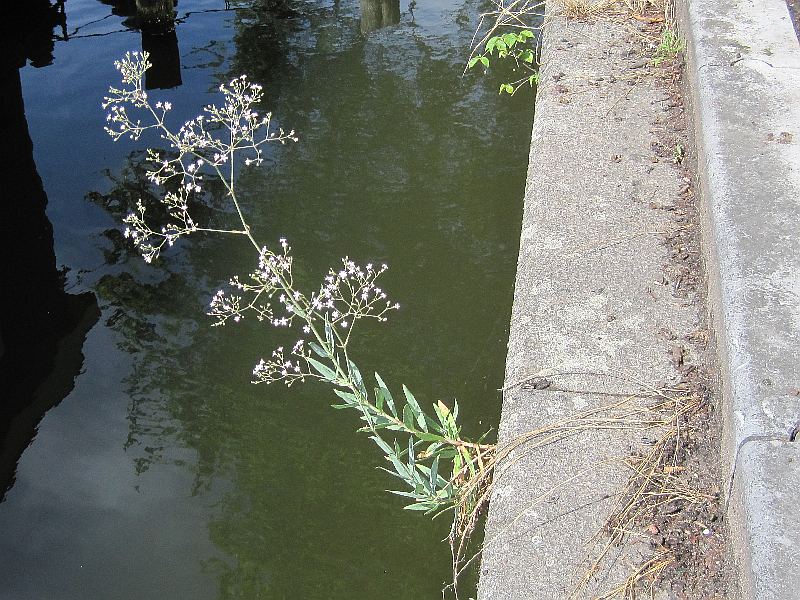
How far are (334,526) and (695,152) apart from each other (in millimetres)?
1848

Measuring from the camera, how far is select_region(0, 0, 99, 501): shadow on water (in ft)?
11.9

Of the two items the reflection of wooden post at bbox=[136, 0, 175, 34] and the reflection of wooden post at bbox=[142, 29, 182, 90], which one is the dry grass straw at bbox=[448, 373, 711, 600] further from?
the reflection of wooden post at bbox=[136, 0, 175, 34]

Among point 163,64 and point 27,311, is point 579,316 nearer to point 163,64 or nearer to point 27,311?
point 27,311

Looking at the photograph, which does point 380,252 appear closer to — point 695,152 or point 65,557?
point 695,152

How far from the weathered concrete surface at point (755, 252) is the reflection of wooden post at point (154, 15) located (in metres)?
4.20

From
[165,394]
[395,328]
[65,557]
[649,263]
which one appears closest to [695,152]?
[649,263]

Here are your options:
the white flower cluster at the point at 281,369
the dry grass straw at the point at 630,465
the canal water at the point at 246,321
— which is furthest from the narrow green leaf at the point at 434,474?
the canal water at the point at 246,321

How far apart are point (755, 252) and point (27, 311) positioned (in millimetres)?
3462

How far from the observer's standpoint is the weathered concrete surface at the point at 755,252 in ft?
5.54

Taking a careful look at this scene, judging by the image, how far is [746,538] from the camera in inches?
65.8

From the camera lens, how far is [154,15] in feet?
20.9

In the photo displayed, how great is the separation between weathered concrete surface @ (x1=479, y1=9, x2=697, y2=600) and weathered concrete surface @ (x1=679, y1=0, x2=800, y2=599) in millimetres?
221

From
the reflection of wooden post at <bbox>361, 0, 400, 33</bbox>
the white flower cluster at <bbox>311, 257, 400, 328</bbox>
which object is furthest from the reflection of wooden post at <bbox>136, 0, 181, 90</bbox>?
the white flower cluster at <bbox>311, 257, 400, 328</bbox>

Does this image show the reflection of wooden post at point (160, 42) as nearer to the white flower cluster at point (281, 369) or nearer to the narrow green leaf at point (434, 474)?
the white flower cluster at point (281, 369)
